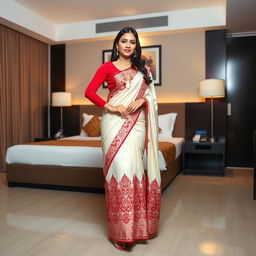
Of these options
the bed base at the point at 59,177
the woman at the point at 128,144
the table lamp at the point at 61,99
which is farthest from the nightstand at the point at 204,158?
the woman at the point at 128,144

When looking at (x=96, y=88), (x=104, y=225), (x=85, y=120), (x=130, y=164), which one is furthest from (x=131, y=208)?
(x=85, y=120)

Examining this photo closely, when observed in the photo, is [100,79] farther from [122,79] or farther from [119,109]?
[119,109]

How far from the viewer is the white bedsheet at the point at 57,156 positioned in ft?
11.7

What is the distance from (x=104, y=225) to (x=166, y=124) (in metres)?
2.95

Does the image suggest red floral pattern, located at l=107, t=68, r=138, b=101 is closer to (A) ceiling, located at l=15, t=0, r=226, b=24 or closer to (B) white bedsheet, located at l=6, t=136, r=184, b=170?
(B) white bedsheet, located at l=6, t=136, r=184, b=170

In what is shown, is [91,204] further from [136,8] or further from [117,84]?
[136,8]

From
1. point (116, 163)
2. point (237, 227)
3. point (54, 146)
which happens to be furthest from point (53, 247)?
point (54, 146)

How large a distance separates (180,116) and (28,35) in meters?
3.16

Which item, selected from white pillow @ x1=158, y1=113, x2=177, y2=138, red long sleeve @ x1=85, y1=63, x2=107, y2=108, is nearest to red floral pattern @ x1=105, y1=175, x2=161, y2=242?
red long sleeve @ x1=85, y1=63, x2=107, y2=108

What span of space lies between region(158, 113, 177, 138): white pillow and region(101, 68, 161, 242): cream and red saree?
9.78 ft

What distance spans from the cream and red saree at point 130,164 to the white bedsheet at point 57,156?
128 centimetres

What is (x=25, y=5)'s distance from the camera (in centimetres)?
490

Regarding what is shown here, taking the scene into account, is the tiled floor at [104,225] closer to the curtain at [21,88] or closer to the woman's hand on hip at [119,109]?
the woman's hand on hip at [119,109]

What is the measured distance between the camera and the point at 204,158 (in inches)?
202
